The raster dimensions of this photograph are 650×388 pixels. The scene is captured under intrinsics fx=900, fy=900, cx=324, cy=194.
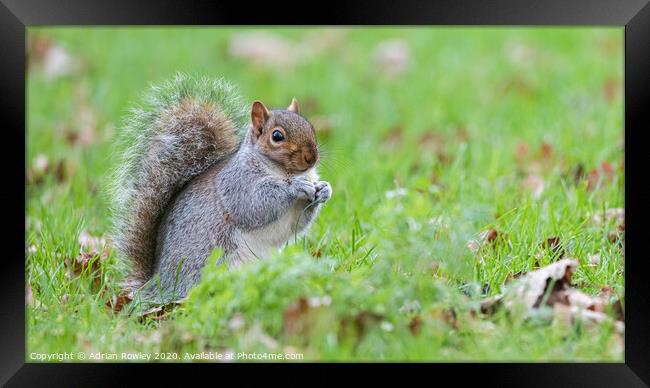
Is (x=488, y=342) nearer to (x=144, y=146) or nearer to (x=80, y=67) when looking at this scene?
(x=144, y=146)

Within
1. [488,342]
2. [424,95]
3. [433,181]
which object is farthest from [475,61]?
[488,342]

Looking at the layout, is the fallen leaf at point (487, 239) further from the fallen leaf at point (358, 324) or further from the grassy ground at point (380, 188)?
the fallen leaf at point (358, 324)

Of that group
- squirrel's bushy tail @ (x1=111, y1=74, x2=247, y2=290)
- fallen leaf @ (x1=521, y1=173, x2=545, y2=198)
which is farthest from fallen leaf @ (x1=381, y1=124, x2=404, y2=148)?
squirrel's bushy tail @ (x1=111, y1=74, x2=247, y2=290)

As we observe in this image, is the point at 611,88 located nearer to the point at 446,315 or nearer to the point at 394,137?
the point at 394,137

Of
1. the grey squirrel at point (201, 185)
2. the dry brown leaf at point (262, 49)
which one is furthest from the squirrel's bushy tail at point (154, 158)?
the dry brown leaf at point (262, 49)

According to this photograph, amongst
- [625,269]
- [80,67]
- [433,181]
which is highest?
[80,67]

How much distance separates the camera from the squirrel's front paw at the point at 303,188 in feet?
7.76

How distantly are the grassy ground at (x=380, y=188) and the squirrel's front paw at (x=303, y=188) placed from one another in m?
0.16

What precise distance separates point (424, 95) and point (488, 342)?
3.01m

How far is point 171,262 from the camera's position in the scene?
242 centimetres

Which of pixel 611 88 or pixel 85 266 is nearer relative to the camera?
pixel 85 266

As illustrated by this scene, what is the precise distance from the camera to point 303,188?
2.37m

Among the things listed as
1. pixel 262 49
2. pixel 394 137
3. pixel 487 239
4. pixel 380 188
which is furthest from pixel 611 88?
pixel 487 239

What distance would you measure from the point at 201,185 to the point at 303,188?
316 millimetres
